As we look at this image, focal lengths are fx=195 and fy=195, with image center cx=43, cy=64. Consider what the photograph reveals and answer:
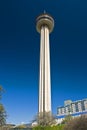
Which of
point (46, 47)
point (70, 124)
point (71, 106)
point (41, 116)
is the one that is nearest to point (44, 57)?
point (46, 47)

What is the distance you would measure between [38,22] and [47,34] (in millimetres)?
7352

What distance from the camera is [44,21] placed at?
279 feet

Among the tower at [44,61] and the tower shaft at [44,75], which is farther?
the tower at [44,61]

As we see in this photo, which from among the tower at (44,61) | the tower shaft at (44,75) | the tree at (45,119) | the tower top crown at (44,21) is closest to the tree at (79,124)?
the tree at (45,119)

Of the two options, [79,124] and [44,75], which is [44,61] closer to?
[44,75]

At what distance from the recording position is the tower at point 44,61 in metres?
65.9

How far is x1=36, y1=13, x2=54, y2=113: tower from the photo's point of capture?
65.9 m

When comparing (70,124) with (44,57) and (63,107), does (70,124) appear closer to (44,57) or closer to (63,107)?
(44,57)

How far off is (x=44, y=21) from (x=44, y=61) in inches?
806

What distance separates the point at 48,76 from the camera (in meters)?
71.8

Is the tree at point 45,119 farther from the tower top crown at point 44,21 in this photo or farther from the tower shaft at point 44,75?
the tower top crown at point 44,21

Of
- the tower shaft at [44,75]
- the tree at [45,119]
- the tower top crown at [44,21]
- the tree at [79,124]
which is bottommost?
the tree at [79,124]

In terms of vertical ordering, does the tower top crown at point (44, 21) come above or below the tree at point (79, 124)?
above

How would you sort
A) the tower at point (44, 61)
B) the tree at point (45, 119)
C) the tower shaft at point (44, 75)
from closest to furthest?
the tree at point (45, 119) → the tower shaft at point (44, 75) → the tower at point (44, 61)
